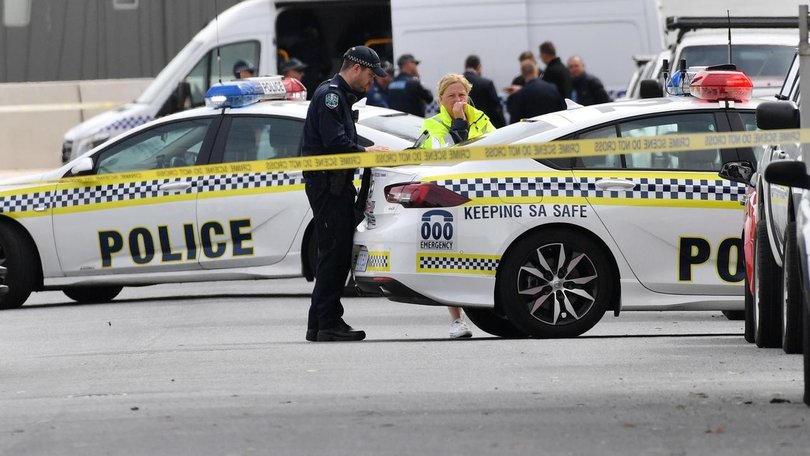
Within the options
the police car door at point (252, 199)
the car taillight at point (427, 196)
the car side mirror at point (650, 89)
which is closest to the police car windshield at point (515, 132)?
the car taillight at point (427, 196)

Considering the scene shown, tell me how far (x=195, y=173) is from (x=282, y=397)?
6.10m

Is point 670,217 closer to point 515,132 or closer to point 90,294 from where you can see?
point 515,132

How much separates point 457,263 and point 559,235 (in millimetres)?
573

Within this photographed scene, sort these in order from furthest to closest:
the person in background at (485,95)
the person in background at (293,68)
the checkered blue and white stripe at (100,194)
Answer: the person in background at (293,68) → the person in background at (485,95) → the checkered blue and white stripe at (100,194)

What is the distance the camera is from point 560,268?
10.1m

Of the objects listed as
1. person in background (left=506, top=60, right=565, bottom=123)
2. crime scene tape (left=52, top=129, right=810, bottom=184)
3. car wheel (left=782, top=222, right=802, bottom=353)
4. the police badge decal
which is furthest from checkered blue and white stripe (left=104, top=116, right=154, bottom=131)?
car wheel (left=782, top=222, right=802, bottom=353)

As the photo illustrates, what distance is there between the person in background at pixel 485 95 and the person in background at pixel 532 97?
9.8 inches

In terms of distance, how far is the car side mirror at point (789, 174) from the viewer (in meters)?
7.25

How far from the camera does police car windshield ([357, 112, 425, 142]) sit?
13.8m

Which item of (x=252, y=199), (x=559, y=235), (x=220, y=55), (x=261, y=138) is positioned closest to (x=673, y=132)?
(x=559, y=235)

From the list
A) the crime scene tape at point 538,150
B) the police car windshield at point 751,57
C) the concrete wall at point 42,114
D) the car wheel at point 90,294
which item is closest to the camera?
the crime scene tape at point 538,150

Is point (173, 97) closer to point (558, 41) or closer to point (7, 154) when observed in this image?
point (558, 41)

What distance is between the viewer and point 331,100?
34.1 ft

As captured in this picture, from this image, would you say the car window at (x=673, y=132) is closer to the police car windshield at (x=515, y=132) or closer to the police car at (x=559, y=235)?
the police car at (x=559, y=235)
